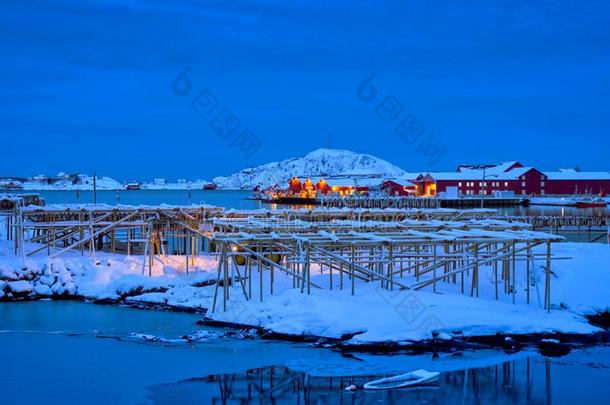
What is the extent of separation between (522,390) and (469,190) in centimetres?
9949

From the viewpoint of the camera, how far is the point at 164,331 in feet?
68.9

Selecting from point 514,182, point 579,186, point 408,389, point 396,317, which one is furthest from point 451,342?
point 579,186

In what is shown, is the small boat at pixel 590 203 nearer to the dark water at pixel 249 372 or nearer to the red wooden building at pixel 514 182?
the red wooden building at pixel 514 182

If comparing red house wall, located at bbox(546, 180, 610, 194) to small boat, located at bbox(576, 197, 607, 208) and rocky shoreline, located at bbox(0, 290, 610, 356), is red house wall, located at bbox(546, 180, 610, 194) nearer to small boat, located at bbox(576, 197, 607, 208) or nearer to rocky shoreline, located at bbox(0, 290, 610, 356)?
small boat, located at bbox(576, 197, 607, 208)

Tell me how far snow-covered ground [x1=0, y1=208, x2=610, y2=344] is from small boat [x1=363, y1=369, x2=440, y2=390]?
2.60 metres

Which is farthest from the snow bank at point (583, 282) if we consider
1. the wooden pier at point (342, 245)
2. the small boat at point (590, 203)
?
the small boat at point (590, 203)

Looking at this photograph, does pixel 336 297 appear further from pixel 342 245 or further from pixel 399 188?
pixel 399 188

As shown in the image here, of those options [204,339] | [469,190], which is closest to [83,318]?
[204,339]

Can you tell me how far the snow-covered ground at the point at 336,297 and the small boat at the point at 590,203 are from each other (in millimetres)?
70379

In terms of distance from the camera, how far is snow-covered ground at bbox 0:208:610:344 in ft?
63.2

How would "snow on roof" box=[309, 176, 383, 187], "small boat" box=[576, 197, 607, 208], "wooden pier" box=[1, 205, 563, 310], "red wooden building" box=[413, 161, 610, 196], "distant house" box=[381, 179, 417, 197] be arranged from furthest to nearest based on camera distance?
"snow on roof" box=[309, 176, 383, 187] < "distant house" box=[381, 179, 417, 197] < "red wooden building" box=[413, 161, 610, 196] < "small boat" box=[576, 197, 607, 208] < "wooden pier" box=[1, 205, 563, 310]

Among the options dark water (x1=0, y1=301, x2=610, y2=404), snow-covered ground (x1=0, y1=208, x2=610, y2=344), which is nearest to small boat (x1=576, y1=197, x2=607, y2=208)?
snow-covered ground (x1=0, y1=208, x2=610, y2=344)

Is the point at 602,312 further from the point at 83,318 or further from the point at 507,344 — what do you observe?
the point at 83,318

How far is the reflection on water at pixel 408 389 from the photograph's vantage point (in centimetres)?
1464
